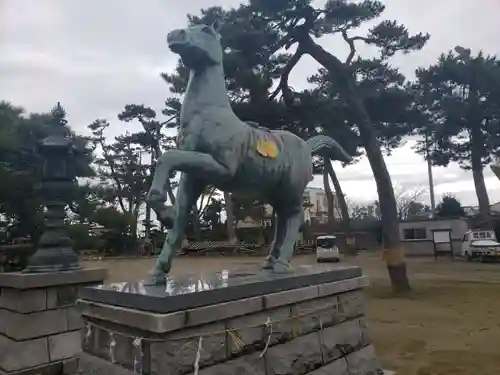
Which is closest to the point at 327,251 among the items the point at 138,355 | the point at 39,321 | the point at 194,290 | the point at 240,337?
the point at 39,321

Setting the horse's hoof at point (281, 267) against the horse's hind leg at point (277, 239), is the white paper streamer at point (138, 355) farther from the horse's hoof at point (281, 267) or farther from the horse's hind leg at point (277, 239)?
the horse's hind leg at point (277, 239)

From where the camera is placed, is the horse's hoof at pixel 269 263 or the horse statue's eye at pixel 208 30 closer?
the horse statue's eye at pixel 208 30

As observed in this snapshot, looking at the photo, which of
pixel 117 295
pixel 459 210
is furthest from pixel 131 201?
pixel 117 295

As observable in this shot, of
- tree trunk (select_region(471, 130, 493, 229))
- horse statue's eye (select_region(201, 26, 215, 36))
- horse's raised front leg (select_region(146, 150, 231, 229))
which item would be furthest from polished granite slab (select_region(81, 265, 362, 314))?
tree trunk (select_region(471, 130, 493, 229))

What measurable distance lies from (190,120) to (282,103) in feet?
25.7

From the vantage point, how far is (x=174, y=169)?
2670 mm

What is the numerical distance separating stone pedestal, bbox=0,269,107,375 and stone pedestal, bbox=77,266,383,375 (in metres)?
1.46

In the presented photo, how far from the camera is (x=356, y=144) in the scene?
1136cm

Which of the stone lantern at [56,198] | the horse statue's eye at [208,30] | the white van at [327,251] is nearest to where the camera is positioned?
the horse statue's eye at [208,30]

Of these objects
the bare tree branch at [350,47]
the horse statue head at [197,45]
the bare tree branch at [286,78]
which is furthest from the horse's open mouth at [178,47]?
the bare tree branch at [350,47]

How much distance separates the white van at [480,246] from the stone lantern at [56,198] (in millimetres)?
16165

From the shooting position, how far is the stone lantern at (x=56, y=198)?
4.38m

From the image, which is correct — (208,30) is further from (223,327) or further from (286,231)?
(223,327)

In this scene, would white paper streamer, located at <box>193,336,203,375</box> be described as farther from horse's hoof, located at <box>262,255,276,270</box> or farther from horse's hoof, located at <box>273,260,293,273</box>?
horse's hoof, located at <box>262,255,276,270</box>
